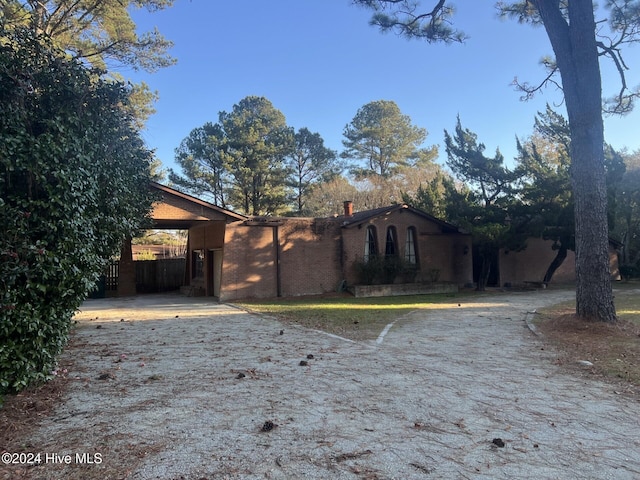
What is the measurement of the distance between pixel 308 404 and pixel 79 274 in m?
2.93

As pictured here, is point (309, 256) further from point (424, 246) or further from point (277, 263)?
point (424, 246)

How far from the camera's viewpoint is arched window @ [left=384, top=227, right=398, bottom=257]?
21.0m

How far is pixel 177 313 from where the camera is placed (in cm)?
1299

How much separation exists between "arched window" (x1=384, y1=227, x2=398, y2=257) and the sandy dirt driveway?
13.2 metres

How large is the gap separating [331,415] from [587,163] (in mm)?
8755

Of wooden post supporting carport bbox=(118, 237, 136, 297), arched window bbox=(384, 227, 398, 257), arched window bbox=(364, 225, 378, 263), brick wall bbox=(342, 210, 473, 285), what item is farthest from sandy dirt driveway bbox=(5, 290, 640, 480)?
arched window bbox=(384, 227, 398, 257)

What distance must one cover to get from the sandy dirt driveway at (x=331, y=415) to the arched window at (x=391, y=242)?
1320cm

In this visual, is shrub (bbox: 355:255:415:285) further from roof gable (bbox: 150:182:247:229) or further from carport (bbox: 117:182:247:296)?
roof gable (bbox: 150:182:247:229)

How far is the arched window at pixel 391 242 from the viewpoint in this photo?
20953 mm

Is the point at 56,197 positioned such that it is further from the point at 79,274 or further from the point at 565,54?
the point at 565,54

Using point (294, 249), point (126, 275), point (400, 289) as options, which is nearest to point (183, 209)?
point (294, 249)

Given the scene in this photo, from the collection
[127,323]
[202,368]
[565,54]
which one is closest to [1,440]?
[202,368]

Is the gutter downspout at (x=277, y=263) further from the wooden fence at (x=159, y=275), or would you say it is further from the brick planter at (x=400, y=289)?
the wooden fence at (x=159, y=275)

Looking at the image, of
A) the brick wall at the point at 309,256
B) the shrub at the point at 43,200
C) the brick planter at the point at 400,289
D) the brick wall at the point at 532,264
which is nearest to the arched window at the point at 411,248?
the brick planter at the point at 400,289
